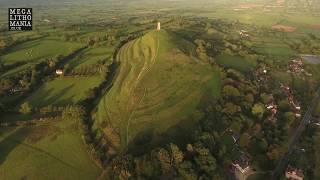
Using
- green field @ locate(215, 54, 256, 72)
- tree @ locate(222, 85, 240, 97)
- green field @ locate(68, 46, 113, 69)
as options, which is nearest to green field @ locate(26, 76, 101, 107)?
green field @ locate(68, 46, 113, 69)

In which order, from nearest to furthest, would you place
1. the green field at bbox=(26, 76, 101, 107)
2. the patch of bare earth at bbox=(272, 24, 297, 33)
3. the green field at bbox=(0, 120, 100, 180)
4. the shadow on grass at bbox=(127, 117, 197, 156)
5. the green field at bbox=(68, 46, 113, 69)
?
the green field at bbox=(0, 120, 100, 180)
the shadow on grass at bbox=(127, 117, 197, 156)
the green field at bbox=(26, 76, 101, 107)
the green field at bbox=(68, 46, 113, 69)
the patch of bare earth at bbox=(272, 24, 297, 33)

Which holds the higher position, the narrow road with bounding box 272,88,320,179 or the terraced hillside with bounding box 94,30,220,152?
the terraced hillside with bounding box 94,30,220,152

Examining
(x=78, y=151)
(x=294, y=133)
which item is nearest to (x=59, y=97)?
(x=78, y=151)

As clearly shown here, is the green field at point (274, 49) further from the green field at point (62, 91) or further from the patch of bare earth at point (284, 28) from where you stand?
the green field at point (62, 91)

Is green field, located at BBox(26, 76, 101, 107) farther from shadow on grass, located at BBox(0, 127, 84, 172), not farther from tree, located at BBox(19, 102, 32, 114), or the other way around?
shadow on grass, located at BBox(0, 127, 84, 172)

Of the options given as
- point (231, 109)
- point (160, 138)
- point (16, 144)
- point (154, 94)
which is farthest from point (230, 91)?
point (16, 144)

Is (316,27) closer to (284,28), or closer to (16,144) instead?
(284,28)

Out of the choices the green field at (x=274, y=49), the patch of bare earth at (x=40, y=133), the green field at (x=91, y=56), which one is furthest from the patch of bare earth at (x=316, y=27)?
the patch of bare earth at (x=40, y=133)
